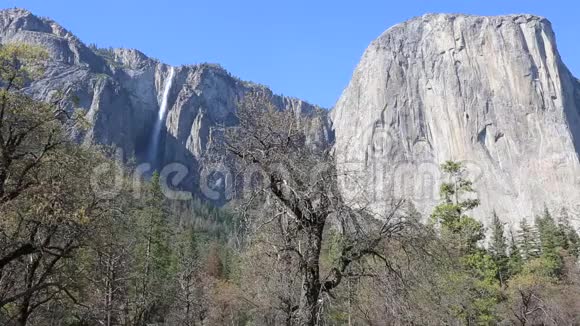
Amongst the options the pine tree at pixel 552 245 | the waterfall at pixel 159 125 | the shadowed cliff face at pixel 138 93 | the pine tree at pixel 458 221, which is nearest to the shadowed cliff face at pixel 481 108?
the shadowed cliff face at pixel 138 93

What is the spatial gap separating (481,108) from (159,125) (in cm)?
9552

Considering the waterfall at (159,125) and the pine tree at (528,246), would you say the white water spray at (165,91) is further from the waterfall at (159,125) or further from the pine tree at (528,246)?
the pine tree at (528,246)

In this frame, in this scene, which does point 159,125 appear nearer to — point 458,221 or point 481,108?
point 481,108

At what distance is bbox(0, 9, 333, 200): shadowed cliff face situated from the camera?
145625 mm

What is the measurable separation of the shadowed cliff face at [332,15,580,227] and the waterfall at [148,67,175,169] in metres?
58.9

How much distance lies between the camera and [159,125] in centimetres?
16912

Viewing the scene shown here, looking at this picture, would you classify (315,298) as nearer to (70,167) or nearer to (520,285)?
(70,167)

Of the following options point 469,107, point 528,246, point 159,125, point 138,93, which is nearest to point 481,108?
point 469,107

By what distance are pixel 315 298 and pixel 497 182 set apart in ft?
343

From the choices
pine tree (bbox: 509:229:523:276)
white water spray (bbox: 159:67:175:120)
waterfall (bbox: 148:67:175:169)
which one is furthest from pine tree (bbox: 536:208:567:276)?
white water spray (bbox: 159:67:175:120)

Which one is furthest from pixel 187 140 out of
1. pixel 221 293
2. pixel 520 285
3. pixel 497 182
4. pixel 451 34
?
pixel 520 285

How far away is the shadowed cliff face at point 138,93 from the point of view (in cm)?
14562

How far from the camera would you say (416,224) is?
1152 cm

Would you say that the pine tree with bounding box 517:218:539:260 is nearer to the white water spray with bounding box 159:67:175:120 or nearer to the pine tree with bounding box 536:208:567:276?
the pine tree with bounding box 536:208:567:276
